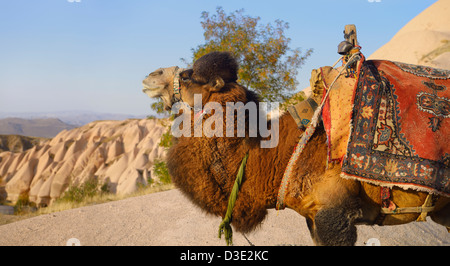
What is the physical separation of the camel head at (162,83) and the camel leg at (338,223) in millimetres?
1766

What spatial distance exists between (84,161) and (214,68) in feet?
99.4

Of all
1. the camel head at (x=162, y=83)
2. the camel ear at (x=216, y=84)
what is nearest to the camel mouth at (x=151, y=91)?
the camel head at (x=162, y=83)

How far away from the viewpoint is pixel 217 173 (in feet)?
9.48

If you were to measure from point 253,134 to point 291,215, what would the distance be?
463 centimetres

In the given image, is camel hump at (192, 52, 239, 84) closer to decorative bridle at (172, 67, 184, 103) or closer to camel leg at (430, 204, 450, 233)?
decorative bridle at (172, 67, 184, 103)

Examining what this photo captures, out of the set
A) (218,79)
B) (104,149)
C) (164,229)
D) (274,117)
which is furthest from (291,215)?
(104,149)

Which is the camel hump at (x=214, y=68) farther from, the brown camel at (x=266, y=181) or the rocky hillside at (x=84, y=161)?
the rocky hillside at (x=84, y=161)

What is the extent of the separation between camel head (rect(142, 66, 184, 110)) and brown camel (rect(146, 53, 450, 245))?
219mm

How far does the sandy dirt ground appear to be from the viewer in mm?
6125

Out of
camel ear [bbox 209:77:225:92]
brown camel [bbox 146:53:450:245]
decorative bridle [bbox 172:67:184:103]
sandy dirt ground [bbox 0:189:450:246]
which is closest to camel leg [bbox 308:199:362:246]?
brown camel [bbox 146:53:450:245]

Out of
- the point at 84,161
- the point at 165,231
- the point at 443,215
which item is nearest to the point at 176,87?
the point at 443,215

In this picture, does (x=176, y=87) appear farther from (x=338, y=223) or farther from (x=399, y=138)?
(x=399, y=138)

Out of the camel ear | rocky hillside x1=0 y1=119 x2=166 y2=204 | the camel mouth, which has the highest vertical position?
the camel ear

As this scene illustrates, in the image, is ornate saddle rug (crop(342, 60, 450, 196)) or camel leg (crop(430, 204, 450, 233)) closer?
ornate saddle rug (crop(342, 60, 450, 196))
